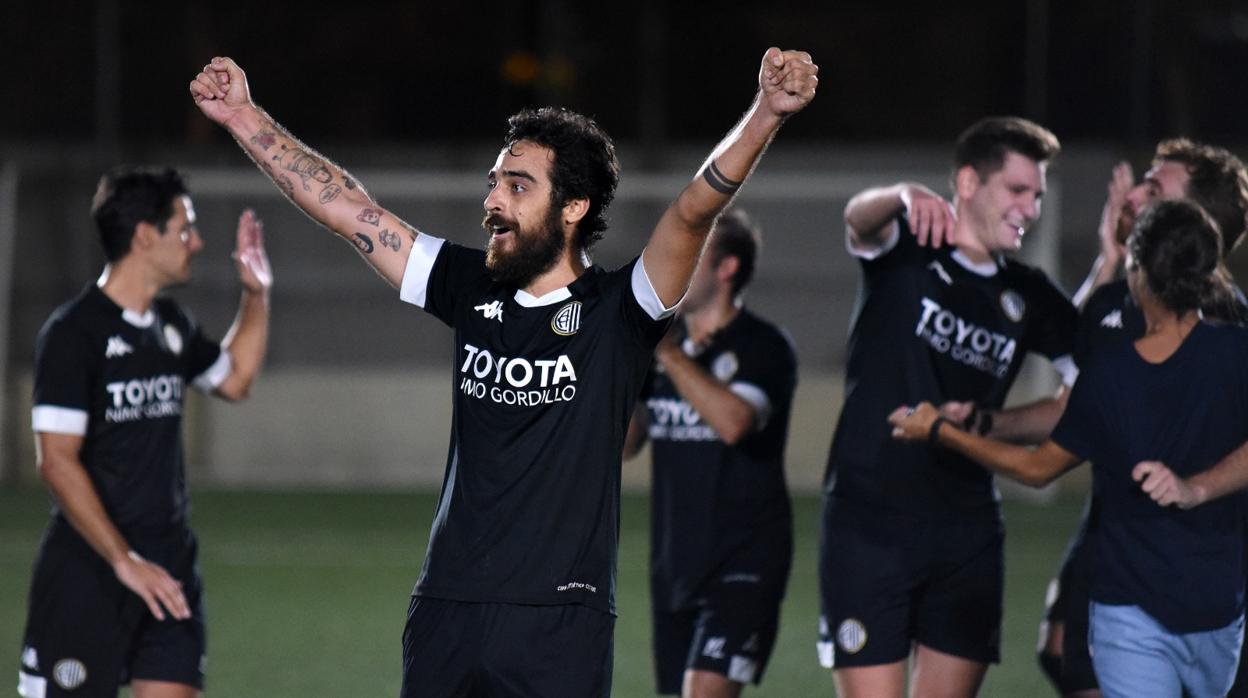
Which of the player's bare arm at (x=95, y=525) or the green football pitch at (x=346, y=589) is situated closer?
the player's bare arm at (x=95, y=525)

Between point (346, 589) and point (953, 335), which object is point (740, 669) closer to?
point (953, 335)

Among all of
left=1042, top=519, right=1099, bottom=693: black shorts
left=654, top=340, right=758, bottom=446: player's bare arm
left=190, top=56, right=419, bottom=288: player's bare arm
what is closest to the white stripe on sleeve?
left=190, top=56, right=419, bottom=288: player's bare arm

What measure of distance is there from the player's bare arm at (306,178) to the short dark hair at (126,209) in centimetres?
136

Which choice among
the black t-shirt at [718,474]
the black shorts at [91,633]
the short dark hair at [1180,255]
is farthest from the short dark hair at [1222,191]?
the black shorts at [91,633]

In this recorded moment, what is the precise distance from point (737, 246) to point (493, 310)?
2108mm

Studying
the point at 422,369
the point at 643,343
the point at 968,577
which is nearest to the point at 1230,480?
the point at 968,577

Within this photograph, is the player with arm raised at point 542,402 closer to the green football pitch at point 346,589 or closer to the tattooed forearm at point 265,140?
the tattooed forearm at point 265,140

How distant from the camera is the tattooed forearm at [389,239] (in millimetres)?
4098

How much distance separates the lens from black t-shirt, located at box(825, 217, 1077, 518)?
5.14 meters

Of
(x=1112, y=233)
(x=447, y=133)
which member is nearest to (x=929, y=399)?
(x=1112, y=233)

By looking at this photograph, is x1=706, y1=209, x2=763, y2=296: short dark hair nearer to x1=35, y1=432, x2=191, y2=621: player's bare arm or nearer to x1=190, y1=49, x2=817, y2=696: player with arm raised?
x1=190, y1=49, x2=817, y2=696: player with arm raised

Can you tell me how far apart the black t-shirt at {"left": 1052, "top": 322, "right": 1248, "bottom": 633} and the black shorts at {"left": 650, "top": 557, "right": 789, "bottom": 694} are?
158 cm

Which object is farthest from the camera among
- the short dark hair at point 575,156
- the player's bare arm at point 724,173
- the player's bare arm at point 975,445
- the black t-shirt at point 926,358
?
the black t-shirt at point 926,358

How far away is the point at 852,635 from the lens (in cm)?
505
